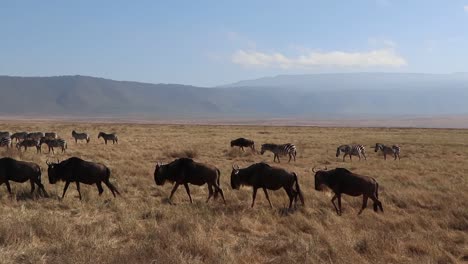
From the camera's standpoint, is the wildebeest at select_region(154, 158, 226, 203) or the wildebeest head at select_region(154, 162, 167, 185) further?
the wildebeest head at select_region(154, 162, 167, 185)

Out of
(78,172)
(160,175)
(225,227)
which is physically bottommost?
(225,227)

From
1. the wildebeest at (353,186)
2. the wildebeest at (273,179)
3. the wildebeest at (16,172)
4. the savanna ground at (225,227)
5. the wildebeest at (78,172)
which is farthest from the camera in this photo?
the wildebeest at (78,172)

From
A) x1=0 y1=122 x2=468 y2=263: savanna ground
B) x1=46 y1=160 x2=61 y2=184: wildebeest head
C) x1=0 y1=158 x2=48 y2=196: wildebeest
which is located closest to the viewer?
x1=0 y1=122 x2=468 y2=263: savanna ground

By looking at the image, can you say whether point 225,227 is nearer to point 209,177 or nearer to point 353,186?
point 209,177

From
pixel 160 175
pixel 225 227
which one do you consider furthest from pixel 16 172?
pixel 225 227

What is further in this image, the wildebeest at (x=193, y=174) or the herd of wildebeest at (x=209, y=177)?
the wildebeest at (x=193, y=174)

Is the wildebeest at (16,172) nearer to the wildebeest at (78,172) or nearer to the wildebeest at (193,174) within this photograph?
the wildebeest at (78,172)

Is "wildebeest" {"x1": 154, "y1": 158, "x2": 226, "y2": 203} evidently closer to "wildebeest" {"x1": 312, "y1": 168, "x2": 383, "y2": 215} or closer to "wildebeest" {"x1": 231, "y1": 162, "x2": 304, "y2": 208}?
"wildebeest" {"x1": 231, "y1": 162, "x2": 304, "y2": 208}

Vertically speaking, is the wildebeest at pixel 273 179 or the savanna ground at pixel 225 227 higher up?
the wildebeest at pixel 273 179

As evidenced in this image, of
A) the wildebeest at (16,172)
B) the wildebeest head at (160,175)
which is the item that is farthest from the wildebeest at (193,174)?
the wildebeest at (16,172)

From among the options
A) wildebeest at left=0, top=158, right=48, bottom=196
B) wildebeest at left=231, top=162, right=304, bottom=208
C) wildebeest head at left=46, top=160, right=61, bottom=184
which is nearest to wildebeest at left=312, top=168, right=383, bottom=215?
wildebeest at left=231, top=162, right=304, bottom=208

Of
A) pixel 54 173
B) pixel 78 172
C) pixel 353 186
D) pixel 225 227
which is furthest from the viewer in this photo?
pixel 54 173

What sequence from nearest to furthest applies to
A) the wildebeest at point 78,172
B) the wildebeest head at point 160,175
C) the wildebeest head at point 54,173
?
the wildebeest at point 78,172 → the wildebeest head at point 54,173 → the wildebeest head at point 160,175

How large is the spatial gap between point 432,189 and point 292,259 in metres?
11.1
